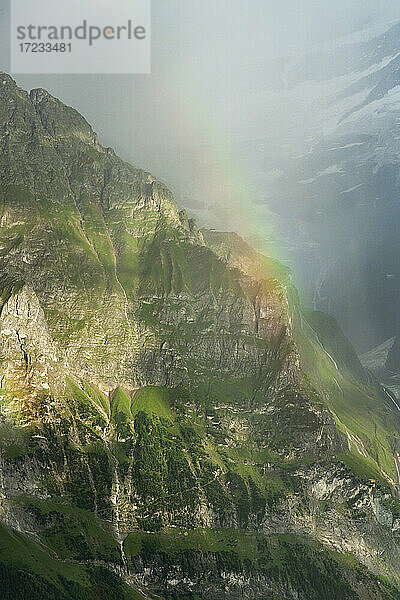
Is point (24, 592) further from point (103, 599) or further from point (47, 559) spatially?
point (103, 599)

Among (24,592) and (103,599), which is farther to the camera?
(103,599)

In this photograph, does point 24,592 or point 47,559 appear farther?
point 47,559

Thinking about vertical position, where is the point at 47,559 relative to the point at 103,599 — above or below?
above

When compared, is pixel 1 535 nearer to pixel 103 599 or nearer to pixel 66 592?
pixel 66 592

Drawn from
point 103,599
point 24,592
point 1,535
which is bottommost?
point 103,599

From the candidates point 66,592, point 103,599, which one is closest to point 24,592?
point 66,592

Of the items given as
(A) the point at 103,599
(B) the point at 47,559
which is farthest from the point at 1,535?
(A) the point at 103,599

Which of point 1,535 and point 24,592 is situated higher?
point 1,535
